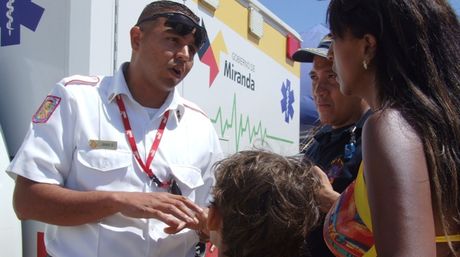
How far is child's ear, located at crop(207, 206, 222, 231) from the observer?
1298 millimetres

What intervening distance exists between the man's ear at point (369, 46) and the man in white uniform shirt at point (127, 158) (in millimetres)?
846

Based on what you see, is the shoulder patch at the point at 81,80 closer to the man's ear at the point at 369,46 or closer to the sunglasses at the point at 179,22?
the sunglasses at the point at 179,22

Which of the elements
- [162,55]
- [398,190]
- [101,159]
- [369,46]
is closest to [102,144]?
[101,159]

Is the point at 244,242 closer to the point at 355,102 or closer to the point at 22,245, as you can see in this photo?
the point at 355,102

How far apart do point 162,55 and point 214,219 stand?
3.20 feet

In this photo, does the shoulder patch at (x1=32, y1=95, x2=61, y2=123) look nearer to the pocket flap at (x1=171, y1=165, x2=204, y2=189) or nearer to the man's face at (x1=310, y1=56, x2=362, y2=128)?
the pocket flap at (x1=171, y1=165, x2=204, y2=189)

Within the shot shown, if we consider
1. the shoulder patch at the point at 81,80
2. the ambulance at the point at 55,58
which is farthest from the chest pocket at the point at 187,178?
the shoulder patch at the point at 81,80

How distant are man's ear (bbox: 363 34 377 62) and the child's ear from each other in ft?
1.68

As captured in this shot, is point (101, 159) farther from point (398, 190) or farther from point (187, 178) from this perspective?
point (398, 190)

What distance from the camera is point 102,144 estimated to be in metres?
1.86

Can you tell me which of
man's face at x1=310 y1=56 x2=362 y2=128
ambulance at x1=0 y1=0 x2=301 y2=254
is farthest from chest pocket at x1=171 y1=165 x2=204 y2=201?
man's face at x1=310 y1=56 x2=362 y2=128

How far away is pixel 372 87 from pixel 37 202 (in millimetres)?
1156

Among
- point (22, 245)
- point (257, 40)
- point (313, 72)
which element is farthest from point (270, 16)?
point (22, 245)

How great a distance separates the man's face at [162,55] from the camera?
6.81ft
